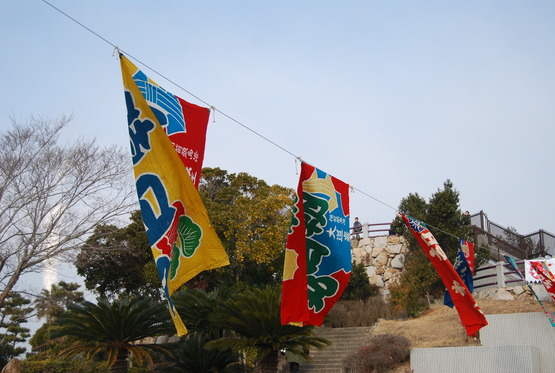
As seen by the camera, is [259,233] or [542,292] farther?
[259,233]

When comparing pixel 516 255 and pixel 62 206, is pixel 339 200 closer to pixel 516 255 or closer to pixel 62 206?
pixel 62 206

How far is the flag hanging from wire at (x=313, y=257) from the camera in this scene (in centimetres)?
1157

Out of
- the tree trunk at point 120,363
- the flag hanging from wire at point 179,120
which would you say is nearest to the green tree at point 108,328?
the tree trunk at point 120,363

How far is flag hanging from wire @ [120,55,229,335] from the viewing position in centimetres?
913

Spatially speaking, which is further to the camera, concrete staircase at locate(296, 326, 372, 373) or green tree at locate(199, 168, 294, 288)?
green tree at locate(199, 168, 294, 288)

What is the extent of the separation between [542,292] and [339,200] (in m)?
12.5

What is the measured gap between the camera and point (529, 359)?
615 inches

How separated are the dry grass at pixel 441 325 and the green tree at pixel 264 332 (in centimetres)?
350

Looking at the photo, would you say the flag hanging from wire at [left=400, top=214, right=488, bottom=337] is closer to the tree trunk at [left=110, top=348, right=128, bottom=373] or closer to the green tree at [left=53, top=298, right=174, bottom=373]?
the green tree at [left=53, top=298, right=174, bottom=373]

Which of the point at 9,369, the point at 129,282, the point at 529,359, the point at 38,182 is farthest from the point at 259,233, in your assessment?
the point at 529,359

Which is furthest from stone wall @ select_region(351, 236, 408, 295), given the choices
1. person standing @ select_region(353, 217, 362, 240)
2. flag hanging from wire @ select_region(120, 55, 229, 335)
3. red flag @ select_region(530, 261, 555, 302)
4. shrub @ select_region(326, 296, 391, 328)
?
flag hanging from wire @ select_region(120, 55, 229, 335)

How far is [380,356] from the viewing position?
18.3 metres

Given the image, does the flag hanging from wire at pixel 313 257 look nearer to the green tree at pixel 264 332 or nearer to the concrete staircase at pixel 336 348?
the green tree at pixel 264 332

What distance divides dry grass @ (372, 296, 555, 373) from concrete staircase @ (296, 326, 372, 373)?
27.6 inches
